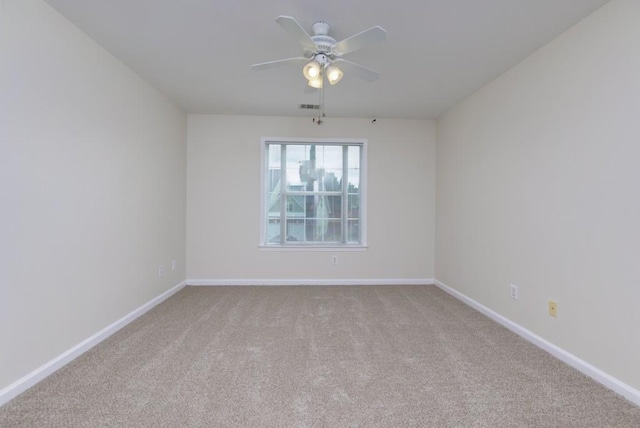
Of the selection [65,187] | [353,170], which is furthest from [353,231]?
[65,187]

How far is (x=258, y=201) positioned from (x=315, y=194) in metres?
0.80

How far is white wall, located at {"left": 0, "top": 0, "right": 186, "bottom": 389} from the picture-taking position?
5.45 feet

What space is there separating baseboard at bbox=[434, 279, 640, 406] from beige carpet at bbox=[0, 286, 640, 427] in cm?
6

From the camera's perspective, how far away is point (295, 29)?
168cm

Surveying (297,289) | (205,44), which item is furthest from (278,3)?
(297,289)

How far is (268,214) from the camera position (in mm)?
4234

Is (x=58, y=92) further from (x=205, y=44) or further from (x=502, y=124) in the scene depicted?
(x=502, y=124)

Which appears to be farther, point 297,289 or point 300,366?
point 297,289

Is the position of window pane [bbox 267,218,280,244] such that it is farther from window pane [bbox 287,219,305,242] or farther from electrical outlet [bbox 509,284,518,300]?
electrical outlet [bbox 509,284,518,300]

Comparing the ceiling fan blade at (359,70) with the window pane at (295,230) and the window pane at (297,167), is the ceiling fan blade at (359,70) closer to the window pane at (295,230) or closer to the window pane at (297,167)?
the window pane at (297,167)

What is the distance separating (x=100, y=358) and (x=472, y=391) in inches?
96.2

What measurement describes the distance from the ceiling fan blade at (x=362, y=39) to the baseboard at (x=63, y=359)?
269 cm

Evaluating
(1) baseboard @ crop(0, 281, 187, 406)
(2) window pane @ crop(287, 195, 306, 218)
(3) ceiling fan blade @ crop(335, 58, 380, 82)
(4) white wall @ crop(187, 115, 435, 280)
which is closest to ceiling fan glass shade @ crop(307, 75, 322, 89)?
(3) ceiling fan blade @ crop(335, 58, 380, 82)

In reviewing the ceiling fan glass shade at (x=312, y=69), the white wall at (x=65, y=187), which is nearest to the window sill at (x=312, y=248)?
the white wall at (x=65, y=187)
